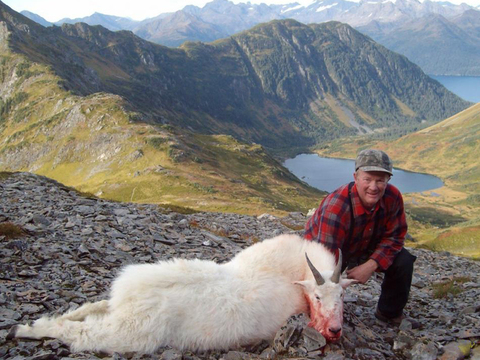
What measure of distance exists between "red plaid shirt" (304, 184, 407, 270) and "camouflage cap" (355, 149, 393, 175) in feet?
2.06

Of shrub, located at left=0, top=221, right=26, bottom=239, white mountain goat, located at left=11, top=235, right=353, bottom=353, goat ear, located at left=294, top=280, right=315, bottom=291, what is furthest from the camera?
shrub, located at left=0, top=221, right=26, bottom=239

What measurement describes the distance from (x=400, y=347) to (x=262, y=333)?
2.68 meters

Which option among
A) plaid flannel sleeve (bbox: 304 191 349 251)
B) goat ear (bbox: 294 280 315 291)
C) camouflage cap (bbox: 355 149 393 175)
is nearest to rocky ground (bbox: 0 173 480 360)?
goat ear (bbox: 294 280 315 291)

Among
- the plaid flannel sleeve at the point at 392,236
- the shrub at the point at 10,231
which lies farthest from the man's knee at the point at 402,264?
the shrub at the point at 10,231

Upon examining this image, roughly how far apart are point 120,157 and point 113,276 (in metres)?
76.9

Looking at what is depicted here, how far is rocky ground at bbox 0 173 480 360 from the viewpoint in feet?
19.8

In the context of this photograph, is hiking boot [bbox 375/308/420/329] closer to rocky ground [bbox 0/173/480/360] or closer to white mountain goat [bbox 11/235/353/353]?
rocky ground [bbox 0/173/480/360]

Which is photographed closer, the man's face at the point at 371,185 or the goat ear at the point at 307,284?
the goat ear at the point at 307,284

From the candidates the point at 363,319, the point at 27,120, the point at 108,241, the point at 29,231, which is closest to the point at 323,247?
the point at 363,319

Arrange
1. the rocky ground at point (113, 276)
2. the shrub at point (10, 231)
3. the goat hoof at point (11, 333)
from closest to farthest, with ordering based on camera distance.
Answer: the goat hoof at point (11, 333)
the rocky ground at point (113, 276)
the shrub at point (10, 231)

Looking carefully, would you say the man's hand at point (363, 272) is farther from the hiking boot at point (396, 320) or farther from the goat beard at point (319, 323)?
the hiking boot at point (396, 320)

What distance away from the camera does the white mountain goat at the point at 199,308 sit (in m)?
5.91

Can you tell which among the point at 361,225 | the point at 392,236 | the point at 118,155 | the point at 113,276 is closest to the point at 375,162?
the point at 361,225

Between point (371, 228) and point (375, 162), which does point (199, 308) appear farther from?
point (375, 162)
